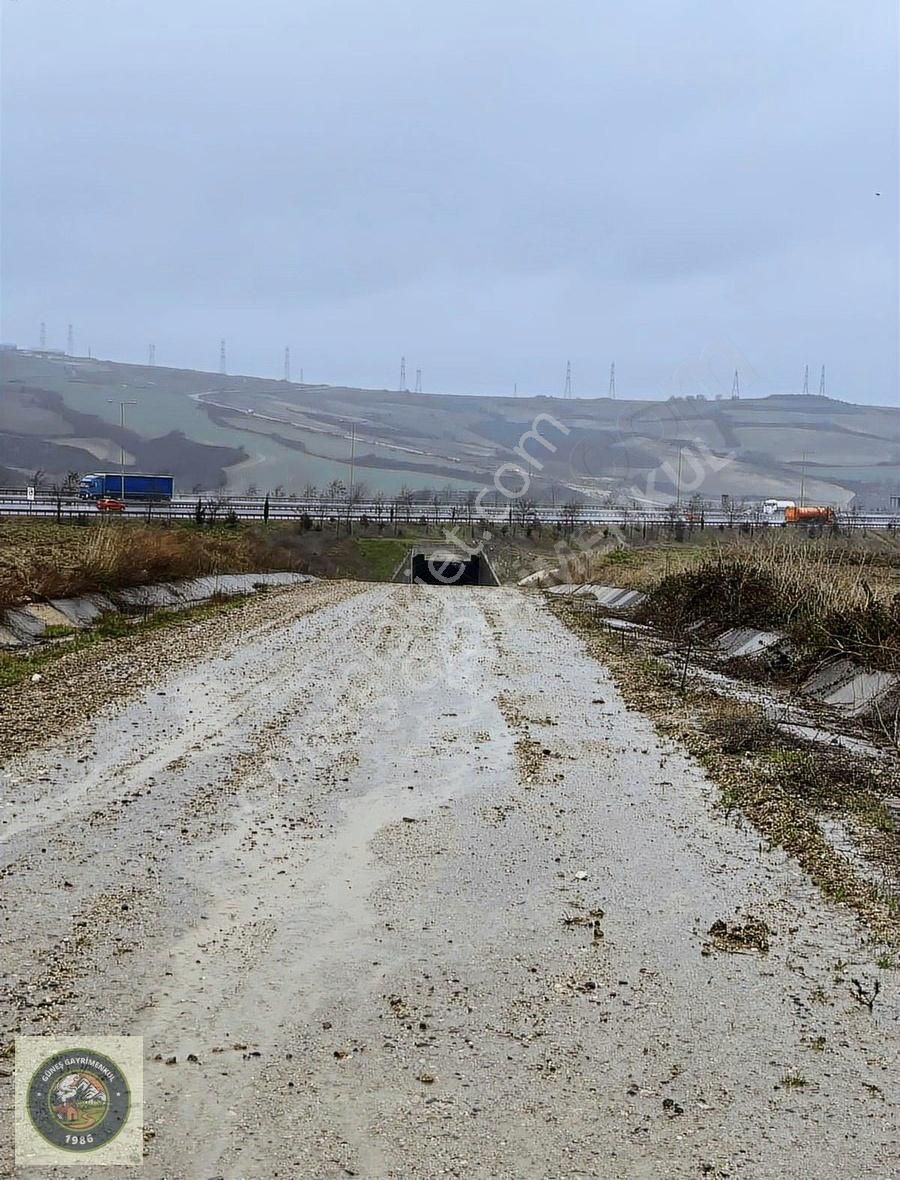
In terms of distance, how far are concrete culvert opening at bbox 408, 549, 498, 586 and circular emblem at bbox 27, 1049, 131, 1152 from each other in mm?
50474

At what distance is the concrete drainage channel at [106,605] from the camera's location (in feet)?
59.0

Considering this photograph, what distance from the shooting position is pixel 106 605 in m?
22.5

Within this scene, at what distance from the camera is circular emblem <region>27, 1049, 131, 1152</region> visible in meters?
3.94

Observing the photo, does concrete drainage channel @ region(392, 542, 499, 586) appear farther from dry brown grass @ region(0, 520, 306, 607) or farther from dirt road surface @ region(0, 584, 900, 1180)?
dirt road surface @ region(0, 584, 900, 1180)

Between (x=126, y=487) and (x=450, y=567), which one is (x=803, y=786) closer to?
(x=450, y=567)

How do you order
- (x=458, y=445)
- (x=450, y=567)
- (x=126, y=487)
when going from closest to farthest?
(x=450, y=567), (x=126, y=487), (x=458, y=445)

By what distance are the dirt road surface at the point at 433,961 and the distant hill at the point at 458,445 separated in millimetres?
79350

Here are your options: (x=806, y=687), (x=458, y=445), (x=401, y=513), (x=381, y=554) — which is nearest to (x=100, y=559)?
(x=806, y=687)

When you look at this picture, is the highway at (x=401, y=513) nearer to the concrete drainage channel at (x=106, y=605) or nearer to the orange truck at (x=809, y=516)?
the orange truck at (x=809, y=516)

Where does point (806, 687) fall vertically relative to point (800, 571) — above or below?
below

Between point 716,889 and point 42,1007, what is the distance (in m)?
3.81

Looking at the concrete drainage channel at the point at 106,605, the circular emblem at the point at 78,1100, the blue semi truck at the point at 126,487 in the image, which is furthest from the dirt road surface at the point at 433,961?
the blue semi truck at the point at 126,487

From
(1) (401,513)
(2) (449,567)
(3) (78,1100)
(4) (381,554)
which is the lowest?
(2) (449,567)

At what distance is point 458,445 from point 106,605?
123207mm
